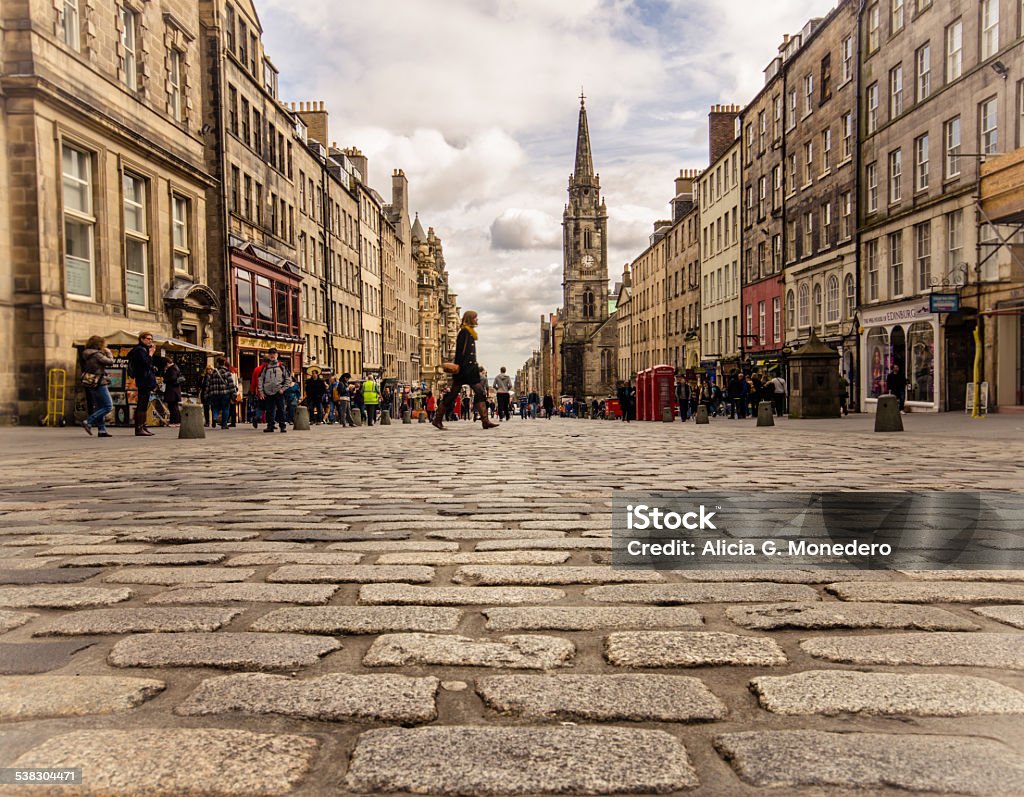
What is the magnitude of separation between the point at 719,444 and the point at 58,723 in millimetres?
12373

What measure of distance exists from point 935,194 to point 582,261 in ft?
300

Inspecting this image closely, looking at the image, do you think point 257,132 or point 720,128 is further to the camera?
point 720,128

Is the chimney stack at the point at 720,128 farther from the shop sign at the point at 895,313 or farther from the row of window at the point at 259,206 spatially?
the row of window at the point at 259,206

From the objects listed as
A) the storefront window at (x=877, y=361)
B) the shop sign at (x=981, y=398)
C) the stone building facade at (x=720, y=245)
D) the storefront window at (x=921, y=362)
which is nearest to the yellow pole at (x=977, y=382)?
the shop sign at (x=981, y=398)

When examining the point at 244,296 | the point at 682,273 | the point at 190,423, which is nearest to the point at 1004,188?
the point at 190,423

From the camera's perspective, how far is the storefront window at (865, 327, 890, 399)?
2923 cm

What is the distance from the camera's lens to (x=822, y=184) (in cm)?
3469

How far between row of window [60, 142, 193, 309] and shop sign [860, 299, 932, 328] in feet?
75.1

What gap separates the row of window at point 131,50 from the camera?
20234 mm

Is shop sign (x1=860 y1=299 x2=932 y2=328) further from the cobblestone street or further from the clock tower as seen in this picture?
the clock tower

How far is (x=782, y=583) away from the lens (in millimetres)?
3508

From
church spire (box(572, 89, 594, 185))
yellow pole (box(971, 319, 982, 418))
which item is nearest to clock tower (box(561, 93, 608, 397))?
church spire (box(572, 89, 594, 185))

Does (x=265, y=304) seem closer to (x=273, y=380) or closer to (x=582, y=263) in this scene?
(x=273, y=380)

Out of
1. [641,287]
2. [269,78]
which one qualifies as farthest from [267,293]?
[641,287]
